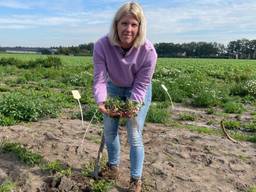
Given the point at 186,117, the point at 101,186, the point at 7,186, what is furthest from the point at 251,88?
the point at 7,186

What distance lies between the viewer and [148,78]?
205 inches

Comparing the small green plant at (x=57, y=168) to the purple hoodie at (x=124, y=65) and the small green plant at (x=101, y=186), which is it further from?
the purple hoodie at (x=124, y=65)

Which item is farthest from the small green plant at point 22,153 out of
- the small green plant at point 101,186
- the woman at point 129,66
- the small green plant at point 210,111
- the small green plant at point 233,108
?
the small green plant at point 233,108

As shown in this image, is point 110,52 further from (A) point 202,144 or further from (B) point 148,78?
(A) point 202,144

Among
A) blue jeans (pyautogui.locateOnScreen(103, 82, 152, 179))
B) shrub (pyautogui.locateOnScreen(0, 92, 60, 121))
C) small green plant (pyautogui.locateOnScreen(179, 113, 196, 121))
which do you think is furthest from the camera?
small green plant (pyautogui.locateOnScreen(179, 113, 196, 121))

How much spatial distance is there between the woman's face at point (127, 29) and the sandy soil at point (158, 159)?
1702 mm

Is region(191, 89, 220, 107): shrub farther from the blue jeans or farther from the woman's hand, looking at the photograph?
the woman's hand

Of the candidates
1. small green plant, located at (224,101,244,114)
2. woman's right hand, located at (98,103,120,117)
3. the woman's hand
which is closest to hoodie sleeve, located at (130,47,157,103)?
the woman's hand

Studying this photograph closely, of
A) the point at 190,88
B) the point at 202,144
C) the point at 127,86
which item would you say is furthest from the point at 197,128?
the point at 190,88

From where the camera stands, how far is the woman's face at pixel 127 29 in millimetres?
4961

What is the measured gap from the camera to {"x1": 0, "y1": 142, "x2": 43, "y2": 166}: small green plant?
20.4 feet

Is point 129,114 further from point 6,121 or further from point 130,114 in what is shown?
point 6,121

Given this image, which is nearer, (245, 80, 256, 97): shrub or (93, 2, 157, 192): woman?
(93, 2, 157, 192): woman

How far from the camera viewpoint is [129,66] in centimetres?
513
